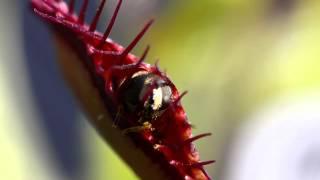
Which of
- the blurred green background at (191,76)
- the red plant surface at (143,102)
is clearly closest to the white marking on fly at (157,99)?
the red plant surface at (143,102)

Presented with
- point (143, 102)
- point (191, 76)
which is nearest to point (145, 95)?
point (143, 102)

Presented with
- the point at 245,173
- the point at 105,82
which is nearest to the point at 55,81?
the point at 245,173

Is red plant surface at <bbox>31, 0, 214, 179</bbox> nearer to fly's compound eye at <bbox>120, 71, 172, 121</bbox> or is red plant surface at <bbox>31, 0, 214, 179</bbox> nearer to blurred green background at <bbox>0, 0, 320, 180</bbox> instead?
fly's compound eye at <bbox>120, 71, 172, 121</bbox>

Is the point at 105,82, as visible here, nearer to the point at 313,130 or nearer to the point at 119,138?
the point at 119,138

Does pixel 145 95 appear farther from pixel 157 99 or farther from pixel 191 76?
pixel 191 76

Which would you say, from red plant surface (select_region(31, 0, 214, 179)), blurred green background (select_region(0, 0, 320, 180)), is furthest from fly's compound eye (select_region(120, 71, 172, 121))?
blurred green background (select_region(0, 0, 320, 180))

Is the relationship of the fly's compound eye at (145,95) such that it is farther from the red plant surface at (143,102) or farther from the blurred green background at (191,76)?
the blurred green background at (191,76)
